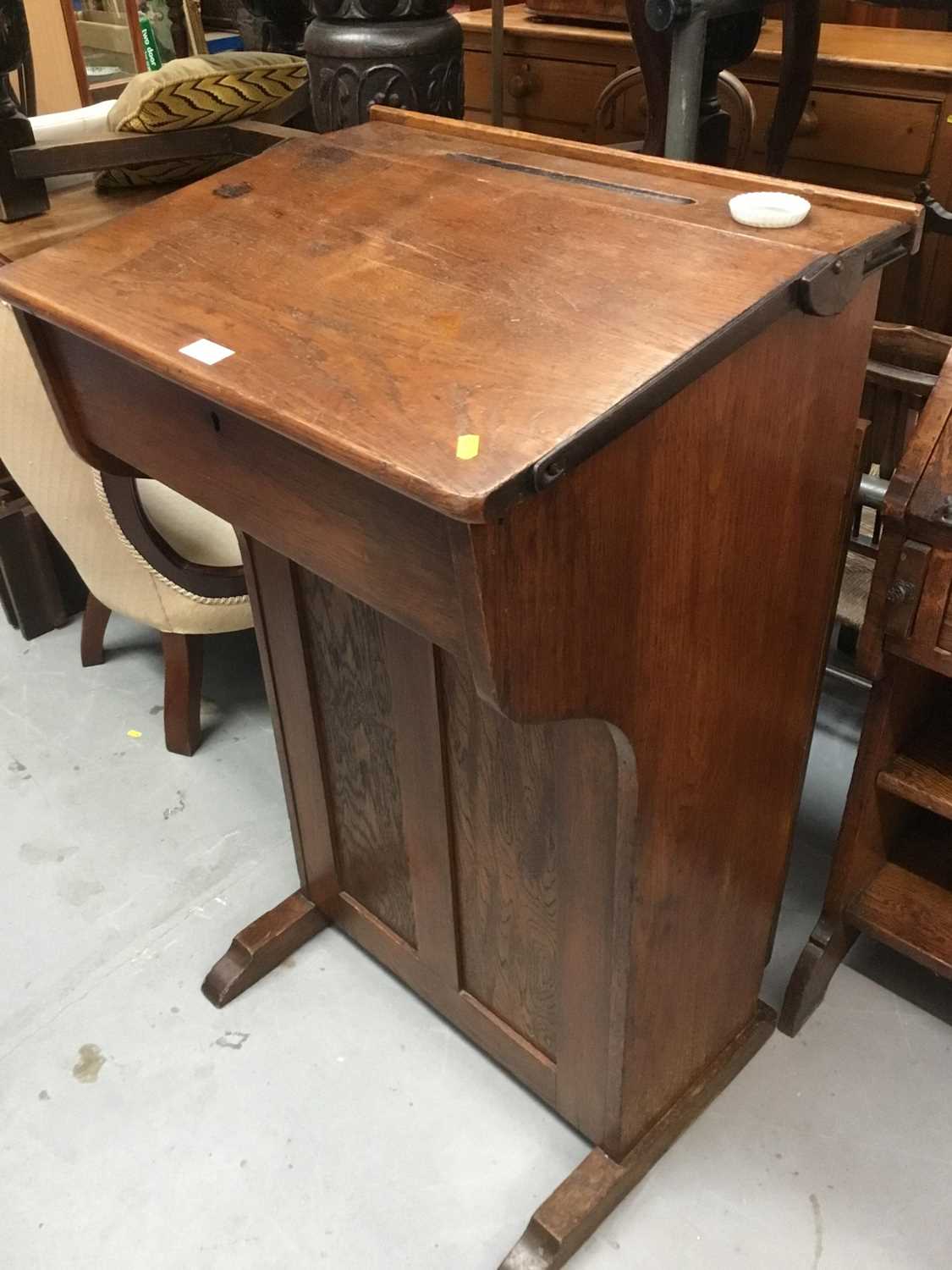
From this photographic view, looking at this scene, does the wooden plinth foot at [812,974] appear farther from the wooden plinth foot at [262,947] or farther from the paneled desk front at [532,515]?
the wooden plinth foot at [262,947]

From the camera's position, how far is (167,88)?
2.00m

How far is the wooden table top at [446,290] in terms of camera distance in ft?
2.56

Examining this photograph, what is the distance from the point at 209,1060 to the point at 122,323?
3.48 ft

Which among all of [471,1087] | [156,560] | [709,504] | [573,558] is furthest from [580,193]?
[471,1087]

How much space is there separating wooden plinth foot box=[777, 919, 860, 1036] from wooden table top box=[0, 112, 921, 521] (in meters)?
0.96

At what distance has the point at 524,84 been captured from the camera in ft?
9.30

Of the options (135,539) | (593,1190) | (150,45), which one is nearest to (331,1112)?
(593,1190)

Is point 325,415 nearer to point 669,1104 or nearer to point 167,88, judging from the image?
point 669,1104

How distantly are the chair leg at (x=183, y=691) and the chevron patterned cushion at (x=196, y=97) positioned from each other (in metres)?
0.94

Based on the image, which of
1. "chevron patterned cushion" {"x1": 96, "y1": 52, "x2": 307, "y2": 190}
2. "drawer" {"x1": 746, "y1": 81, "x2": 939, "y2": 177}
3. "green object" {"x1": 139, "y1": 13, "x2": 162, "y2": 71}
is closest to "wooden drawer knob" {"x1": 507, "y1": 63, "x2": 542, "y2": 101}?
"drawer" {"x1": 746, "y1": 81, "x2": 939, "y2": 177}

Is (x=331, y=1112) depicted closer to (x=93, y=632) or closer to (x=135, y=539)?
(x=135, y=539)

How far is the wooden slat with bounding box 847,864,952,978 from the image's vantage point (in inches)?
56.6

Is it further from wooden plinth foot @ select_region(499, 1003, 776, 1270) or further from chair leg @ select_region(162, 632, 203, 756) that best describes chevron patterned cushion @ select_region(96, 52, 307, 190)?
wooden plinth foot @ select_region(499, 1003, 776, 1270)

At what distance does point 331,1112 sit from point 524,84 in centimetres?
249
